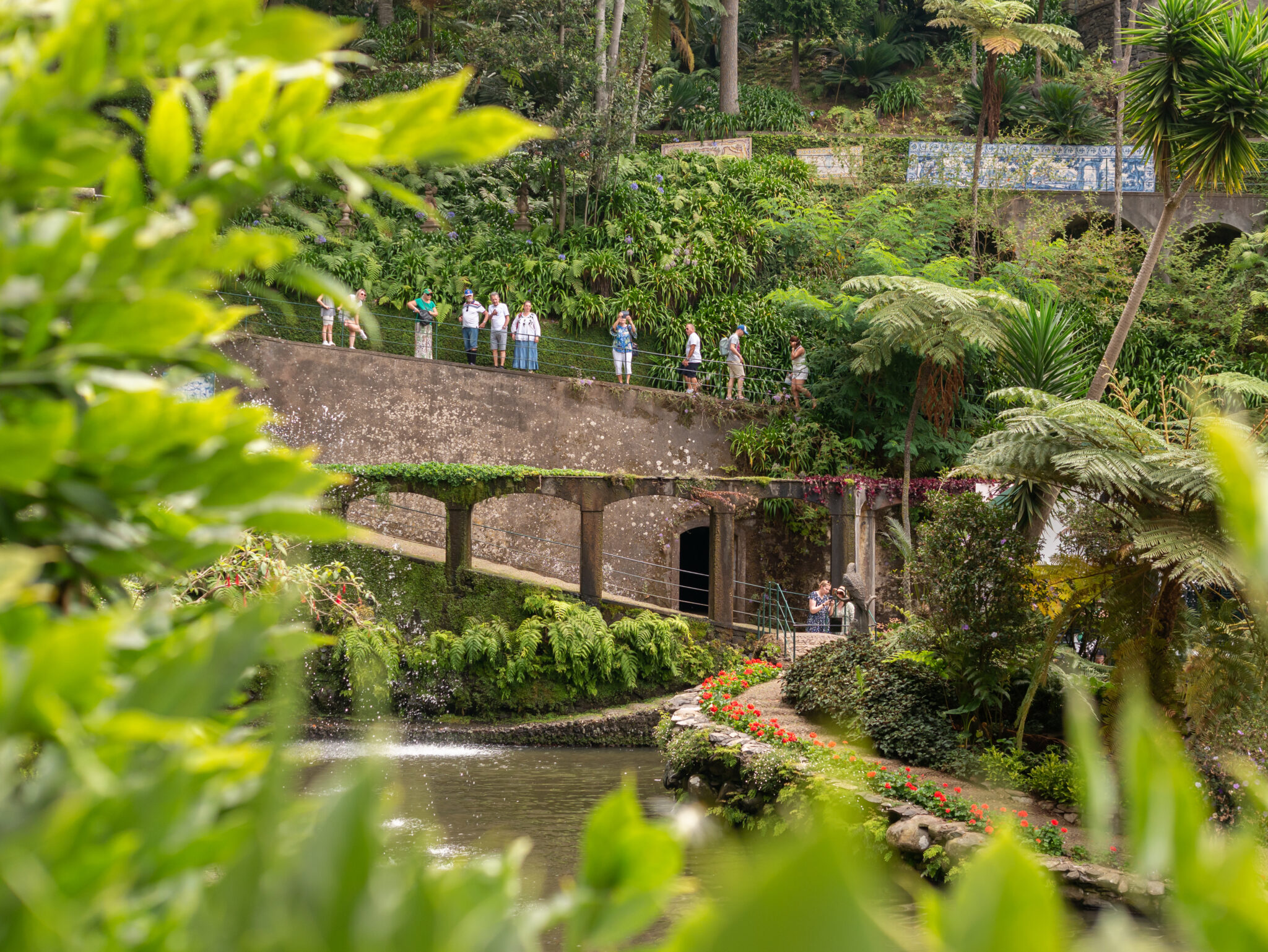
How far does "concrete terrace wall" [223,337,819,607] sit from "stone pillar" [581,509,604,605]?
7.05 ft

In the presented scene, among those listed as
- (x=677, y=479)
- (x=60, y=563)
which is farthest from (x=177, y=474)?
(x=677, y=479)

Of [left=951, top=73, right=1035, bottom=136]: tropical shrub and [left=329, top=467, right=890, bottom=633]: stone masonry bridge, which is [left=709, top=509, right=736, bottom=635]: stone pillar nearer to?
[left=329, top=467, right=890, bottom=633]: stone masonry bridge

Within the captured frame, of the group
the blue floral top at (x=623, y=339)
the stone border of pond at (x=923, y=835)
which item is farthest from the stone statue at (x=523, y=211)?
the stone border of pond at (x=923, y=835)

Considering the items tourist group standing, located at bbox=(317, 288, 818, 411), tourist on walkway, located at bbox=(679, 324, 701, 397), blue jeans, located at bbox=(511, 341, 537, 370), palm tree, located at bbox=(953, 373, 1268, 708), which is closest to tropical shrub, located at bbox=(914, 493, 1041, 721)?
palm tree, located at bbox=(953, 373, 1268, 708)

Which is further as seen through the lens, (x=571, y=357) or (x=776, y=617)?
(x=571, y=357)

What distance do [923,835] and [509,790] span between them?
475 centimetres

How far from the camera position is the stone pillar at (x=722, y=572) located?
15.5 metres

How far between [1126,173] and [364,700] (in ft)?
80.3

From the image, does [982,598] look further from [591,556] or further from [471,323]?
[471,323]

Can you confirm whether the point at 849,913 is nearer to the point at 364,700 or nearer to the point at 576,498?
the point at 364,700

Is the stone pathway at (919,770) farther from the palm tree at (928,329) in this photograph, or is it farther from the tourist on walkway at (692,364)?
the tourist on walkway at (692,364)

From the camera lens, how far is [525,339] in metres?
17.8

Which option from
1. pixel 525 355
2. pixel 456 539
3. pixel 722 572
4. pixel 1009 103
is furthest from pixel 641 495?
pixel 1009 103

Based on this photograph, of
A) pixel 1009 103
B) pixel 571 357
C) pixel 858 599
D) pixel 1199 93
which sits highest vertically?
pixel 1009 103
